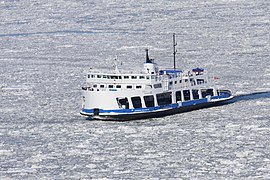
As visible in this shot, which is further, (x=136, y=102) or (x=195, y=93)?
(x=195, y=93)

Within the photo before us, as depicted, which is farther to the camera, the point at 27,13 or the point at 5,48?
the point at 27,13

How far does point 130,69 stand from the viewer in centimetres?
2808

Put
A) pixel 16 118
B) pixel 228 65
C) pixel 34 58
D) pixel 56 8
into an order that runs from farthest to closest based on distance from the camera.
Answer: pixel 56 8 < pixel 34 58 < pixel 228 65 < pixel 16 118

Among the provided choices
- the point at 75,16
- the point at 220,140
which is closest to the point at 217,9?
the point at 75,16

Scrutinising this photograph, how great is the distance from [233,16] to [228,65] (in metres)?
15.0

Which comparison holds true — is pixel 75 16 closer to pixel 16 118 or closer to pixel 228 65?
pixel 228 65

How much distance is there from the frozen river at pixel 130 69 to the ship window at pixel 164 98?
577mm

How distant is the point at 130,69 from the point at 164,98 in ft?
16.2

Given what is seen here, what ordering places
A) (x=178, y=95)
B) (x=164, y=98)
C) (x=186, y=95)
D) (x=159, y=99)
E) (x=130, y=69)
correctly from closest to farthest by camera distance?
(x=159, y=99), (x=164, y=98), (x=178, y=95), (x=186, y=95), (x=130, y=69)

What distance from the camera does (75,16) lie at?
1946 inches

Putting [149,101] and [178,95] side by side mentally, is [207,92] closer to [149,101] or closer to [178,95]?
[178,95]

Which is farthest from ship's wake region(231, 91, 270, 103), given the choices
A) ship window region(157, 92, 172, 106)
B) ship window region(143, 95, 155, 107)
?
ship window region(143, 95, 155, 107)

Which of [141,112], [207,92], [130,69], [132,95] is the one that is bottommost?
[141,112]

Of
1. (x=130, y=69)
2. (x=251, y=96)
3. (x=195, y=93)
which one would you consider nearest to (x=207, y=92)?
(x=195, y=93)
